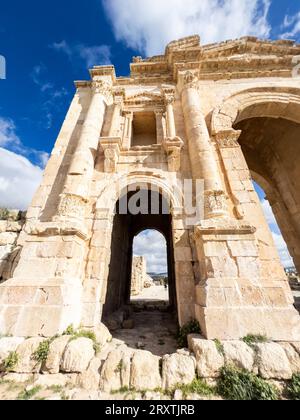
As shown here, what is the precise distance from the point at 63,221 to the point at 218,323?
3.99 m

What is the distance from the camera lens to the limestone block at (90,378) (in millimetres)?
2606

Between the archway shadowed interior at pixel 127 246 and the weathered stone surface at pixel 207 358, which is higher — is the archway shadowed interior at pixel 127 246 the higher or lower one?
the higher one

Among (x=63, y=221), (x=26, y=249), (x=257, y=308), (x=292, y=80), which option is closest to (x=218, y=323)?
(x=257, y=308)

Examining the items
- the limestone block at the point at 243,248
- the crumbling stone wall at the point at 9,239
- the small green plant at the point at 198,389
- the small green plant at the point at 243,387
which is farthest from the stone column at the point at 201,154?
the crumbling stone wall at the point at 9,239

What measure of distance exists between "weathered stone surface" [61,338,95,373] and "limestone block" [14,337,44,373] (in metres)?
0.45

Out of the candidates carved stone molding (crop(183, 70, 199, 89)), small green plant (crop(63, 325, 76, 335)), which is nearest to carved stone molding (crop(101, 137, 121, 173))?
carved stone molding (crop(183, 70, 199, 89))

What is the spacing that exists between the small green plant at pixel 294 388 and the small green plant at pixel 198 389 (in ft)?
3.36

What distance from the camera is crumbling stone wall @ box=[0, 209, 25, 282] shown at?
4.65 m

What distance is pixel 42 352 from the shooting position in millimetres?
2979

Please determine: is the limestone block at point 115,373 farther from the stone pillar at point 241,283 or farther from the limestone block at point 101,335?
the stone pillar at point 241,283

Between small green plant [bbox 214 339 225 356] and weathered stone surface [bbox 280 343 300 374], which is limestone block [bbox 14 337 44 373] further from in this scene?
weathered stone surface [bbox 280 343 300 374]

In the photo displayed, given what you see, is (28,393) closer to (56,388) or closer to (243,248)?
(56,388)

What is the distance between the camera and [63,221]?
4441 mm
